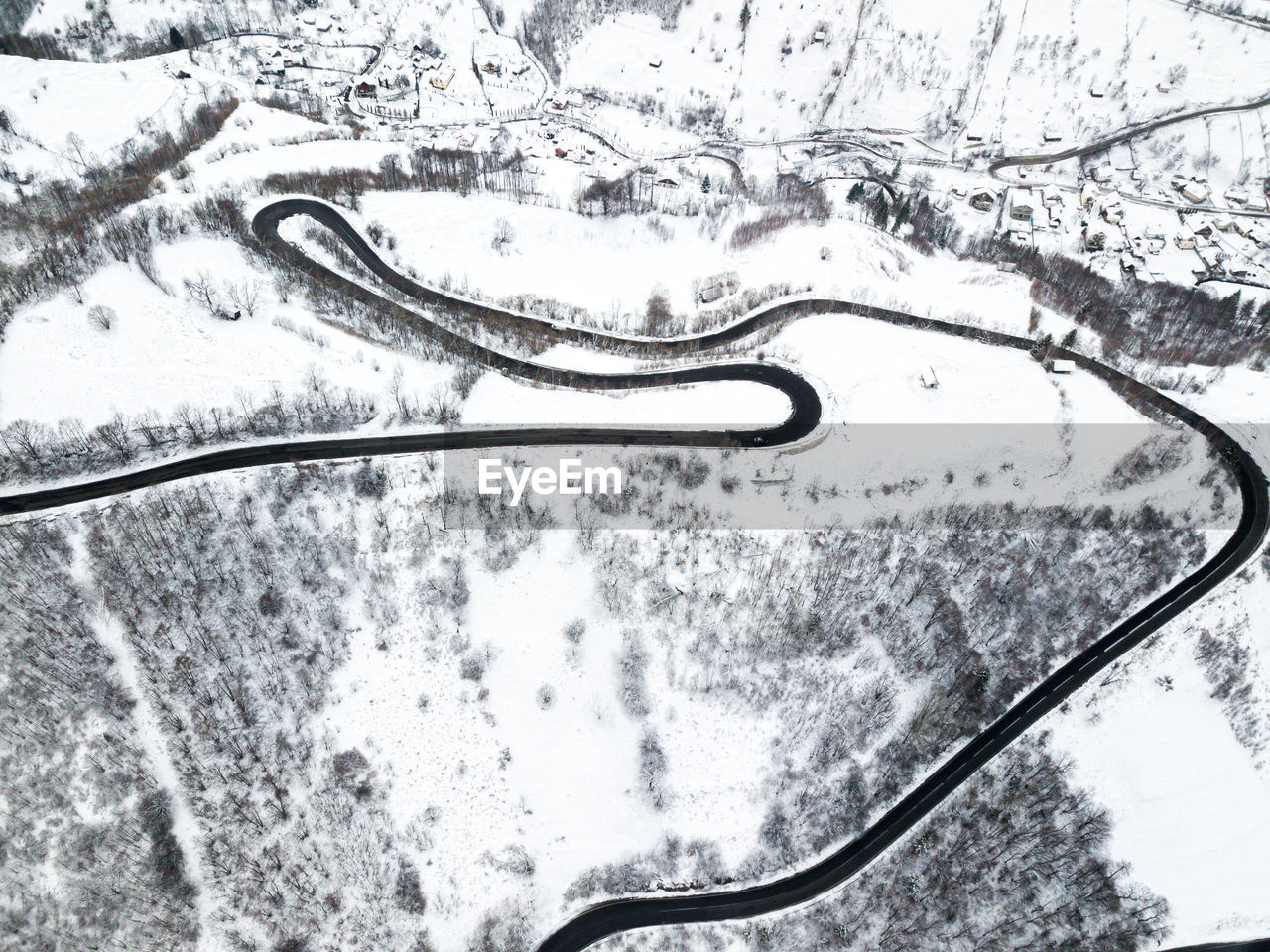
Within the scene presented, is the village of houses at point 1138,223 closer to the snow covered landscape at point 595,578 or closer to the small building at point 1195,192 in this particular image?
the small building at point 1195,192

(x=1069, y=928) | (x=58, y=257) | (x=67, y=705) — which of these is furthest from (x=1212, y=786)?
(x=58, y=257)

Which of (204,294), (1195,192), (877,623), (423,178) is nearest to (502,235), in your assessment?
(423,178)

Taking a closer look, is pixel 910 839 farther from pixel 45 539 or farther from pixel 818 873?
pixel 45 539

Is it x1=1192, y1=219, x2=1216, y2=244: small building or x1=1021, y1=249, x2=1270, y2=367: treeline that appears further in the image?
x1=1192, y1=219, x2=1216, y2=244: small building

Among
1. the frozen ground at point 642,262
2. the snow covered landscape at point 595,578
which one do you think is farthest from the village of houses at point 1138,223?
the frozen ground at point 642,262

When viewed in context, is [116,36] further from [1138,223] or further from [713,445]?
[1138,223]

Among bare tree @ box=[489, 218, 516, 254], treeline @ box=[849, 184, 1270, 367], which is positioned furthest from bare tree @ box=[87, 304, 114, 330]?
treeline @ box=[849, 184, 1270, 367]

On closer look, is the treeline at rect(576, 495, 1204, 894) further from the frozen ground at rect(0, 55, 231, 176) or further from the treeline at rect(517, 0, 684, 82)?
the treeline at rect(517, 0, 684, 82)
